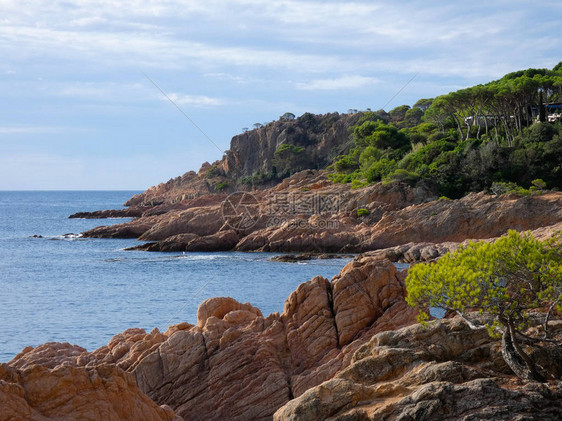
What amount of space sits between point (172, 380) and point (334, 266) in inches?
1099

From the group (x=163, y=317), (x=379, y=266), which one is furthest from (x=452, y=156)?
(x=379, y=266)

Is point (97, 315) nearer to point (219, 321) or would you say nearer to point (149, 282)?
point (149, 282)

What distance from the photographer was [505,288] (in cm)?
1212

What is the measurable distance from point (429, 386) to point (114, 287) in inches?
1296

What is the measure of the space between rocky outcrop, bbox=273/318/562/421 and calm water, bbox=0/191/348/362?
1581 cm

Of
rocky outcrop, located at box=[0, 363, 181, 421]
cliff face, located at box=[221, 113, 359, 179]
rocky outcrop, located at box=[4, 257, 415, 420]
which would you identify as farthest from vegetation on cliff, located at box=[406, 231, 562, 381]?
cliff face, located at box=[221, 113, 359, 179]

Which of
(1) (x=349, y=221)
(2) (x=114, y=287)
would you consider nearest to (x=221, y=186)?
(1) (x=349, y=221)

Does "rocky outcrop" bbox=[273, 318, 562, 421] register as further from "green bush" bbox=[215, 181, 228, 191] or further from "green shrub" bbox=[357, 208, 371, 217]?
"green bush" bbox=[215, 181, 228, 191]

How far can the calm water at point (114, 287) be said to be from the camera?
97.9 feet

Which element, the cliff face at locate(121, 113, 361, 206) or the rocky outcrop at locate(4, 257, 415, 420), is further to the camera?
the cliff face at locate(121, 113, 361, 206)

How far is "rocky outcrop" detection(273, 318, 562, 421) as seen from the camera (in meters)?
10.6

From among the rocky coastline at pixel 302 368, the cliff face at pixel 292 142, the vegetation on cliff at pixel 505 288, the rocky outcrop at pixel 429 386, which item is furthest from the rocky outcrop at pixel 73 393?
the cliff face at pixel 292 142

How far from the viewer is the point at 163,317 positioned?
31719mm

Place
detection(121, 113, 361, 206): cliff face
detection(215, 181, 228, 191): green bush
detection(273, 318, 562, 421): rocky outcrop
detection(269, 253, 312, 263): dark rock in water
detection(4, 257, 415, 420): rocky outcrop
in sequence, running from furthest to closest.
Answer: detection(215, 181, 228, 191): green bush
detection(121, 113, 361, 206): cliff face
detection(269, 253, 312, 263): dark rock in water
detection(4, 257, 415, 420): rocky outcrop
detection(273, 318, 562, 421): rocky outcrop
